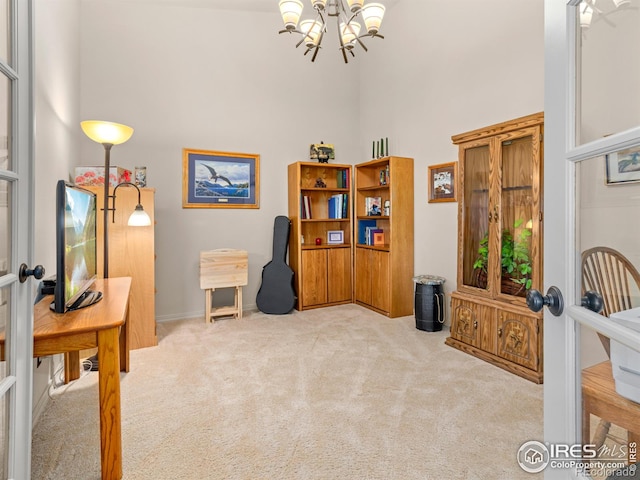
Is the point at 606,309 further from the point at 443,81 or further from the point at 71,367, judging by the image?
the point at 443,81

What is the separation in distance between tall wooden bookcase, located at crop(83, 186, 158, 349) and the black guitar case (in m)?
1.28

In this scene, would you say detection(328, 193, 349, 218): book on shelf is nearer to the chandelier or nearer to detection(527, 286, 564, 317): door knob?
the chandelier

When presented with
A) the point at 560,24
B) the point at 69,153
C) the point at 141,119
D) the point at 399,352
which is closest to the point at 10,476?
the point at 560,24

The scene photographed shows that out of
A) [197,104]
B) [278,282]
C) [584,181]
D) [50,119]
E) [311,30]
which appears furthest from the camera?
[278,282]

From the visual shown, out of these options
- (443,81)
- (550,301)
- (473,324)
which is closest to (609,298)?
(550,301)

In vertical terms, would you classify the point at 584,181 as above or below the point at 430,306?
above

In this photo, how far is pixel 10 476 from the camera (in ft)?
3.55

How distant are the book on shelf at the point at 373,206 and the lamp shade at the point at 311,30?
2.09 metres

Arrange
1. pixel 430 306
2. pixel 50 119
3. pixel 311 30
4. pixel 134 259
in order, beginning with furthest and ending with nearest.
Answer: pixel 430 306 < pixel 134 259 < pixel 311 30 < pixel 50 119

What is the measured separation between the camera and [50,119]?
2.28m

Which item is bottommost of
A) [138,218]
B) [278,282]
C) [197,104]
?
[278,282]

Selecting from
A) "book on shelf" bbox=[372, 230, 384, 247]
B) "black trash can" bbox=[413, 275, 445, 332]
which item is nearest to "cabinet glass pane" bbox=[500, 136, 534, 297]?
"black trash can" bbox=[413, 275, 445, 332]

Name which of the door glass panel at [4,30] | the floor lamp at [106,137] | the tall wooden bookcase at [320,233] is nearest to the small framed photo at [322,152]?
Answer: the tall wooden bookcase at [320,233]

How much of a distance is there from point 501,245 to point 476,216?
341 millimetres
